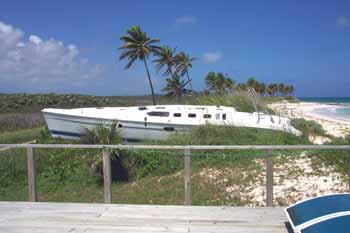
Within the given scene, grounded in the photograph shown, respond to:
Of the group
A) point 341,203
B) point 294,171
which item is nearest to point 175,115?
point 294,171

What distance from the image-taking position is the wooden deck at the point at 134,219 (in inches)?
128

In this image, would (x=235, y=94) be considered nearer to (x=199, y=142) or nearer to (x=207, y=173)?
(x=199, y=142)

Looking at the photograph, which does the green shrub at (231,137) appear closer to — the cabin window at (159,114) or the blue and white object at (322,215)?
the cabin window at (159,114)

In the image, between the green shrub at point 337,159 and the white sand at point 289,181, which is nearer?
the white sand at point 289,181

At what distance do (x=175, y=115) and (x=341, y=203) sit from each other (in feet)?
37.7

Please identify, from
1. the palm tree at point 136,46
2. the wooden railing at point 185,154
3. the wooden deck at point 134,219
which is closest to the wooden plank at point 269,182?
the wooden railing at point 185,154

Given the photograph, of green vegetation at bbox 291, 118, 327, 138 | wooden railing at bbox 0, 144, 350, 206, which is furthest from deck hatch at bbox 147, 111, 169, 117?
wooden railing at bbox 0, 144, 350, 206

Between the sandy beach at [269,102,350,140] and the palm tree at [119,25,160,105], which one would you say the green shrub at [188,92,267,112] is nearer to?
the sandy beach at [269,102,350,140]

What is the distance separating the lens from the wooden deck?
10.7 feet

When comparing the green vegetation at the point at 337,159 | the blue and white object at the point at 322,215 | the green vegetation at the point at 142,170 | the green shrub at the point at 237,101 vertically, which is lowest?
the green vegetation at the point at 142,170

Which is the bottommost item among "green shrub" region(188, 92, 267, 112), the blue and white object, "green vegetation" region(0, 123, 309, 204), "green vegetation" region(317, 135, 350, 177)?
"green vegetation" region(0, 123, 309, 204)

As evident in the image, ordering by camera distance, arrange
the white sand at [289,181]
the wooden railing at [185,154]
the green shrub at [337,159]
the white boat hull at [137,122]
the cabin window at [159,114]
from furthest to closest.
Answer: the cabin window at [159,114]
the white boat hull at [137,122]
the green shrub at [337,159]
the white sand at [289,181]
the wooden railing at [185,154]

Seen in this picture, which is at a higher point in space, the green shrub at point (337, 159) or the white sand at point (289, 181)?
the green shrub at point (337, 159)

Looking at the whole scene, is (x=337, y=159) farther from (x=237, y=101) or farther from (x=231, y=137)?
(x=237, y=101)
